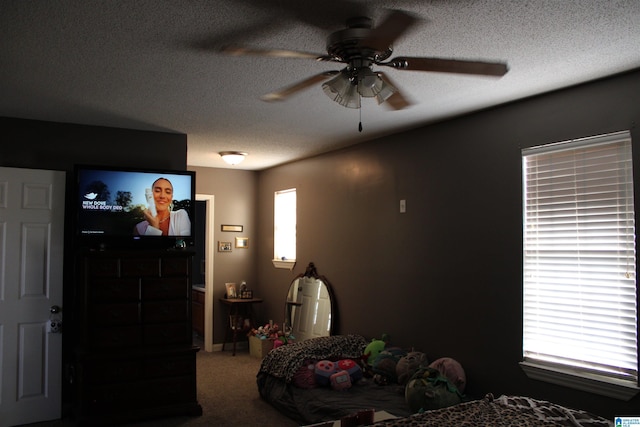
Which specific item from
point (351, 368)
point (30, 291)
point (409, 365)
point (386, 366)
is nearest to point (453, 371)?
point (409, 365)

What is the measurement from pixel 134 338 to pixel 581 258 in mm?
3393

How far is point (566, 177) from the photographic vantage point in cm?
346

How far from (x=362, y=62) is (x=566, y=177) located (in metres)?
1.78

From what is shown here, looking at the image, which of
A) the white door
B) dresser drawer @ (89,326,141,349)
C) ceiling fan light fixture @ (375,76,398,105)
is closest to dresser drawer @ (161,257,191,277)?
dresser drawer @ (89,326,141,349)

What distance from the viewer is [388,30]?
2.44 meters

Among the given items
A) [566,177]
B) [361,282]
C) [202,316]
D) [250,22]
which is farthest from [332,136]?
[202,316]

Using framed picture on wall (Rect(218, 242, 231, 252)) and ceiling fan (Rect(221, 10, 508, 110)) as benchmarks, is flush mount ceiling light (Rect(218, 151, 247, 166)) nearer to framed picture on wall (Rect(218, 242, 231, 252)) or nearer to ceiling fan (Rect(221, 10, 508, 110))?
framed picture on wall (Rect(218, 242, 231, 252))

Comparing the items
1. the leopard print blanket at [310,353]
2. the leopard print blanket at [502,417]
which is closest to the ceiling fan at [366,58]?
the leopard print blanket at [502,417]

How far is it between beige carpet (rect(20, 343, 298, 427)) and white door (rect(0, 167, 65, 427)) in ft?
0.79

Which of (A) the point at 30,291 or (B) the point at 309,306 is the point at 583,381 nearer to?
(B) the point at 309,306

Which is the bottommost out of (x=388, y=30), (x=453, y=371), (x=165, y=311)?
(x=453, y=371)

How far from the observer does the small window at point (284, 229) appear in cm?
659

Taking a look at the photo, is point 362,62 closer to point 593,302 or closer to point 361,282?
point 593,302

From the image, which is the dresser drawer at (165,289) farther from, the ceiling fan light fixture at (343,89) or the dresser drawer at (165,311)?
the ceiling fan light fixture at (343,89)
